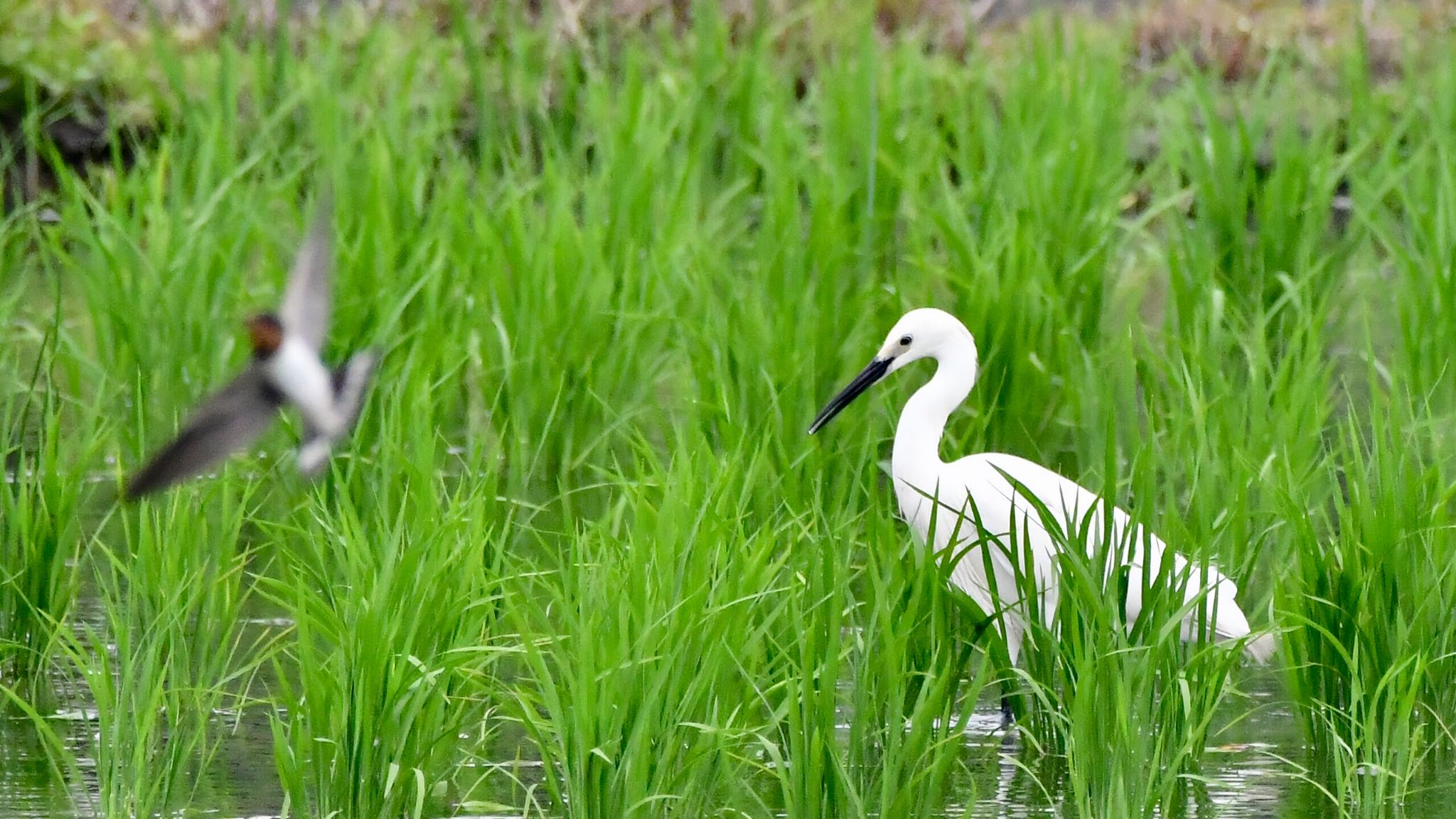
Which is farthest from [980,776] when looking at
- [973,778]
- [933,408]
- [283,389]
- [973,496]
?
[283,389]

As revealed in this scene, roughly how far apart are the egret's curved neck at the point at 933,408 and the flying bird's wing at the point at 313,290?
113cm

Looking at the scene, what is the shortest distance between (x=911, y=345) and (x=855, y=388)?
0.18 meters

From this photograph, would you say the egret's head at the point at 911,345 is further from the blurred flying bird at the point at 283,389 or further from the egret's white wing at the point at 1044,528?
the blurred flying bird at the point at 283,389

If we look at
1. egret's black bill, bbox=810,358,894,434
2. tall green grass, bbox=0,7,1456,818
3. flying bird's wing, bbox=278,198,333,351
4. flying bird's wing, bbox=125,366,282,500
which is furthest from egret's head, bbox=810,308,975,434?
flying bird's wing, bbox=125,366,282,500

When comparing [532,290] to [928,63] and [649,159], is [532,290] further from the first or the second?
[928,63]

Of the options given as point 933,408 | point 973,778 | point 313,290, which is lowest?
point 973,778

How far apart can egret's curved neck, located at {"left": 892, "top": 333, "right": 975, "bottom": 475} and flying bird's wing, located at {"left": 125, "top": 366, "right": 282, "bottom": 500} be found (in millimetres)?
1270

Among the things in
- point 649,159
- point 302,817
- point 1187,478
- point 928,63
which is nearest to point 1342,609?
point 1187,478

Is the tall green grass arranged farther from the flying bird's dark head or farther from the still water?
the flying bird's dark head

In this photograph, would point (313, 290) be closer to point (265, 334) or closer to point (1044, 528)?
point (265, 334)

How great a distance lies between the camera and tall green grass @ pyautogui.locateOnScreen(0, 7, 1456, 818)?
359 centimetres

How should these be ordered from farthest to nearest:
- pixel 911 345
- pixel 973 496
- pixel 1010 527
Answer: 1. pixel 911 345
2. pixel 973 496
3. pixel 1010 527

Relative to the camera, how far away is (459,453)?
237 inches

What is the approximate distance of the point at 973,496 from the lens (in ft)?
14.5
